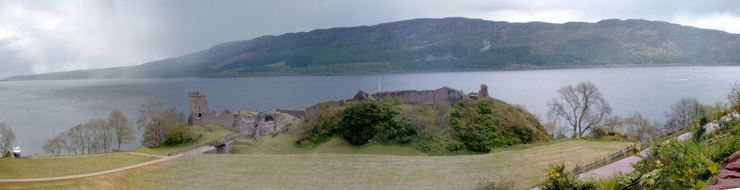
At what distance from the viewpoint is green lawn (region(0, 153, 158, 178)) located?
22.3 m

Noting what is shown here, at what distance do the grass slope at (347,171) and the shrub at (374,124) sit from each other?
6.76 m

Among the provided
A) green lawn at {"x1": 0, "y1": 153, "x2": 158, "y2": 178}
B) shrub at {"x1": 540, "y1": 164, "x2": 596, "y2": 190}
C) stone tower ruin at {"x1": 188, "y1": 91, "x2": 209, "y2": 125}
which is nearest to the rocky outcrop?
shrub at {"x1": 540, "y1": 164, "x2": 596, "y2": 190}

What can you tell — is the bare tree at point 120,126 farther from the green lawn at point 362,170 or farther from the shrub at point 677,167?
the shrub at point 677,167

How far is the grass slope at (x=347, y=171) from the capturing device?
22531 millimetres

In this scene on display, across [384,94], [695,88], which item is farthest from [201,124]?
[695,88]

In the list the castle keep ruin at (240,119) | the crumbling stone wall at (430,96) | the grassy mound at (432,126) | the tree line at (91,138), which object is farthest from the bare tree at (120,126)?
the crumbling stone wall at (430,96)

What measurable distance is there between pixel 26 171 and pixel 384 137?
19661 mm

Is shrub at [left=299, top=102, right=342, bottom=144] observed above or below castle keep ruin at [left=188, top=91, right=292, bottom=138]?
above

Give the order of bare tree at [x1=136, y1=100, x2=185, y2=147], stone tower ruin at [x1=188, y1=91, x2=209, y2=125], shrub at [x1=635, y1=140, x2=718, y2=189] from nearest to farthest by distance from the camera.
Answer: shrub at [x1=635, y1=140, x2=718, y2=189]
bare tree at [x1=136, y1=100, x2=185, y2=147]
stone tower ruin at [x1=188, y1=91, x2=209, y2=125]

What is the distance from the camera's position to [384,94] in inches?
1773

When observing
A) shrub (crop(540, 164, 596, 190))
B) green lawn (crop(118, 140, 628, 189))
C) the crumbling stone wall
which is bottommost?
green lawn (crop(118, 140, 628, 189))

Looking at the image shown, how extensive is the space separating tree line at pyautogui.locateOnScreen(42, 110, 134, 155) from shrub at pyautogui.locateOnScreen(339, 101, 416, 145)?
28.4 m

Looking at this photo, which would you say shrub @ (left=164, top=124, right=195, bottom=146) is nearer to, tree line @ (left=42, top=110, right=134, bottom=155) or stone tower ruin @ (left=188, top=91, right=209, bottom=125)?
tree line @ (left=42, top=110, right=134, bottom=155)

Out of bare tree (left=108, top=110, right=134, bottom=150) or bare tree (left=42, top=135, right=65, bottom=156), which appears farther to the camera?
bare tree (left=108, top=110, right=134, bottom=150)
